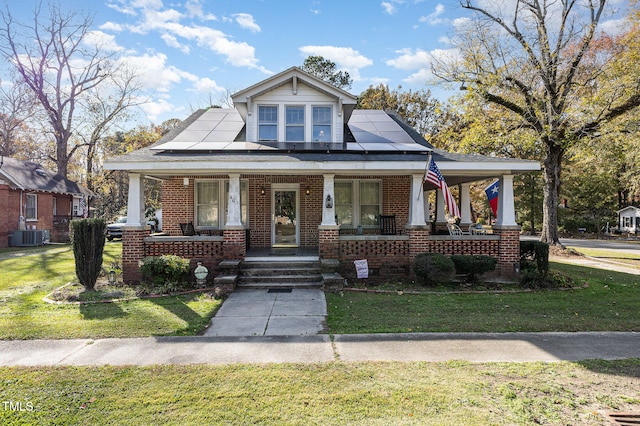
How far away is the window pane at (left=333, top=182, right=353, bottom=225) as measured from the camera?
12734 millimetres

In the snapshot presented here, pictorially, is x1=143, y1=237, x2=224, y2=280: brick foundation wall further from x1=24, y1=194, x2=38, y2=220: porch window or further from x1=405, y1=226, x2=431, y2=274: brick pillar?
x1=24, y1=194, x2=38, y2=220: porch window

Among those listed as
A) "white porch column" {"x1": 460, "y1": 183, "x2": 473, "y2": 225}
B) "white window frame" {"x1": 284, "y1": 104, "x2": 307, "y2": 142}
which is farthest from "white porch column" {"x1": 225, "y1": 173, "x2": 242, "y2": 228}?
"white porch column" {"x1": 460, "y1": 183, "x2": 473, "y2": 225}

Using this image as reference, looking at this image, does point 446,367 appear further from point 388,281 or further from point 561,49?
point 561,49

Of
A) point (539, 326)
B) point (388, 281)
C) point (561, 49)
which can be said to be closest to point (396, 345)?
point (539, 326)

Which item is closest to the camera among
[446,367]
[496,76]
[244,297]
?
[446,367]

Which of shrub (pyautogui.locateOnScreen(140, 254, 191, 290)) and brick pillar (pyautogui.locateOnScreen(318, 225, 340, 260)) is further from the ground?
brick pillar (pyautogui.locateOnScreen(318, 225, 340, 260))

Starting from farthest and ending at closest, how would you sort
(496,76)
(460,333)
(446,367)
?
(496,76), (460,333), (446,367)

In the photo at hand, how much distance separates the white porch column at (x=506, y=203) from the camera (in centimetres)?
995

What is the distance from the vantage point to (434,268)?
884 cm

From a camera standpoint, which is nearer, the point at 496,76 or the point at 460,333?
the point at 460,333

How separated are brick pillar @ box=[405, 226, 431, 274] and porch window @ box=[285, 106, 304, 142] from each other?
4.54m

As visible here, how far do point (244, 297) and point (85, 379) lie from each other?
13.6 ft

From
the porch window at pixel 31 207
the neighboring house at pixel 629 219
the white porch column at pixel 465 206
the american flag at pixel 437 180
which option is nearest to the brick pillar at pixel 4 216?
the porch window at pixel 31 207

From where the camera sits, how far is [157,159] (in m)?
9.15
